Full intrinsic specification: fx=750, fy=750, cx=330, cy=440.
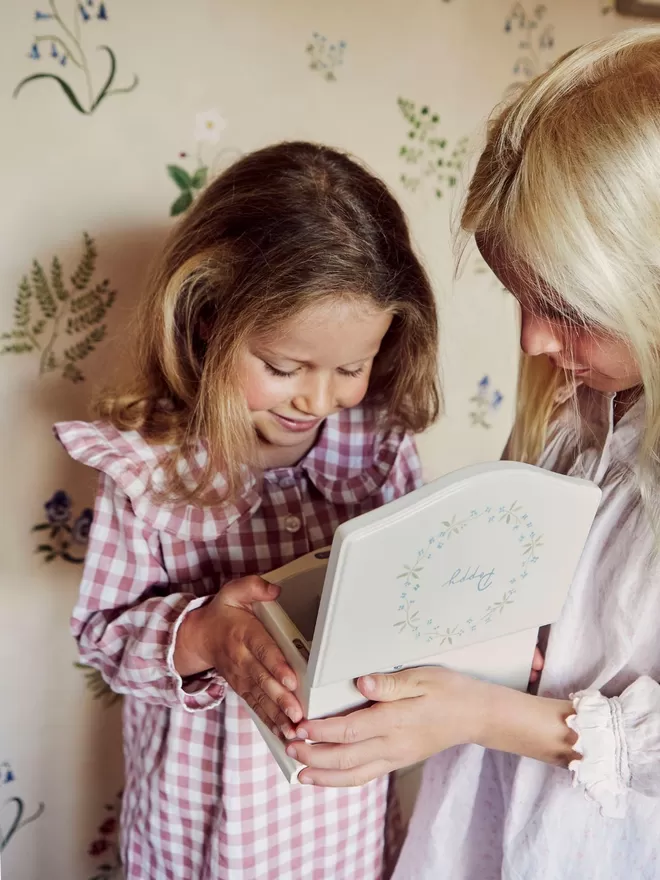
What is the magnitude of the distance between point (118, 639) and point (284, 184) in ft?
1.44

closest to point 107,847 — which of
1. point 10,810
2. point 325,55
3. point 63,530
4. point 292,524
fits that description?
point 10,810

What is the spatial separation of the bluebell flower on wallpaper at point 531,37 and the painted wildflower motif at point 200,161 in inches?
16.7

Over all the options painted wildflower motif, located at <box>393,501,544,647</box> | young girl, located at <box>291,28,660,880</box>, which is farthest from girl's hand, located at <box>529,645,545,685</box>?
painted wildflower motif, located at <box>393,501,544,647</box>

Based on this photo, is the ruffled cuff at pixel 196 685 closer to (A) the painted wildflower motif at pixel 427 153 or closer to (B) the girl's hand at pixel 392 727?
(B) the girl's hand at pixel 392 727

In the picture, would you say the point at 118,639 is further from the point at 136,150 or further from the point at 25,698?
the point at 136,150

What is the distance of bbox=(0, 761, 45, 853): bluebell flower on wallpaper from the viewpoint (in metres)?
0.93

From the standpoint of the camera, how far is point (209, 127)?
0.82 metres

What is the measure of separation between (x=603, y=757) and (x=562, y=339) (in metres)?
0.32

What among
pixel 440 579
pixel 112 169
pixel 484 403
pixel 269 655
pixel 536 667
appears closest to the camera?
pixel 440 579

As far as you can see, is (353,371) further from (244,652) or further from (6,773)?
(6,773)

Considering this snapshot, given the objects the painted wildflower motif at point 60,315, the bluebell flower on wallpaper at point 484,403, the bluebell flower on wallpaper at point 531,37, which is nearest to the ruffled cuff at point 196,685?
the painted wildflower motif at point 60,315

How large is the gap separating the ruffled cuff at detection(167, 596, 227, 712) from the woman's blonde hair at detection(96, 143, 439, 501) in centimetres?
11

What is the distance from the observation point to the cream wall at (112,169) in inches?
30.0

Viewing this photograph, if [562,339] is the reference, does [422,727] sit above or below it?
below
